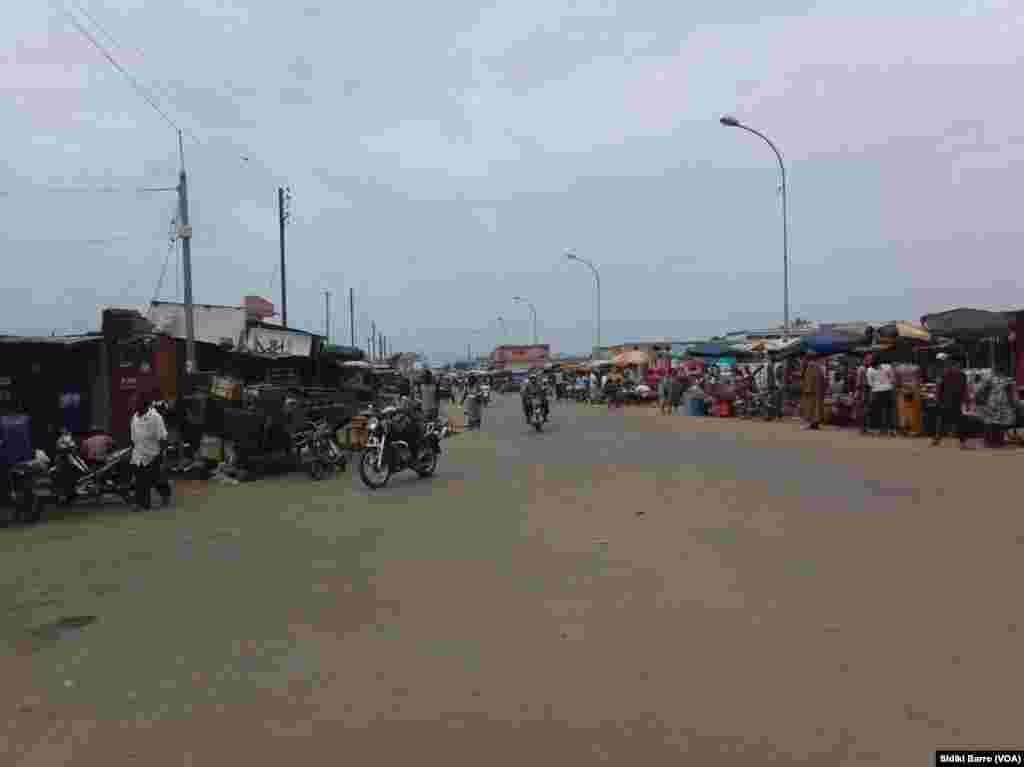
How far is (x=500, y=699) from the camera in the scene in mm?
4043

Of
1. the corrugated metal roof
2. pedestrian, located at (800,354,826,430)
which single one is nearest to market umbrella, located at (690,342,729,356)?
pedestrian, located at (800,354,826,430)

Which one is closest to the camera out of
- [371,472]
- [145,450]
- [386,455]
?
[145,450]

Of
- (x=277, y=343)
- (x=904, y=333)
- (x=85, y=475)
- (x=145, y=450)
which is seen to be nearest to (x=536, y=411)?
(x=277, y=343)

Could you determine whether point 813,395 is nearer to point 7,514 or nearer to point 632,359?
point 7,514

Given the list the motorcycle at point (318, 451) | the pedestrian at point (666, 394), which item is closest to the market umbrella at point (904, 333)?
the motorcycle at point (318, 451)

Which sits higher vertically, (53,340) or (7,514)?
(53,340)

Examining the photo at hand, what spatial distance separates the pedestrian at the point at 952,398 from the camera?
14969 mm

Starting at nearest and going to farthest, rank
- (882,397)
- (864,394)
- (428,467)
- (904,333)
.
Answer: (428,467) → (882,397) → (864,394) → (904,333)

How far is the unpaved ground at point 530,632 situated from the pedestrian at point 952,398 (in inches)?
216

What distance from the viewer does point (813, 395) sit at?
70.0 ft

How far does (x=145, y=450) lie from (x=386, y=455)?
3.40 meters

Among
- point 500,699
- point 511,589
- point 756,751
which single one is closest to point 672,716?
point 756,751

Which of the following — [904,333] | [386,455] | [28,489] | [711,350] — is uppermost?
[904,333]

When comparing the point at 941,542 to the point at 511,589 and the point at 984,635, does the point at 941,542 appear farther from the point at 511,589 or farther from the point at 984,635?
the point at 511,589
